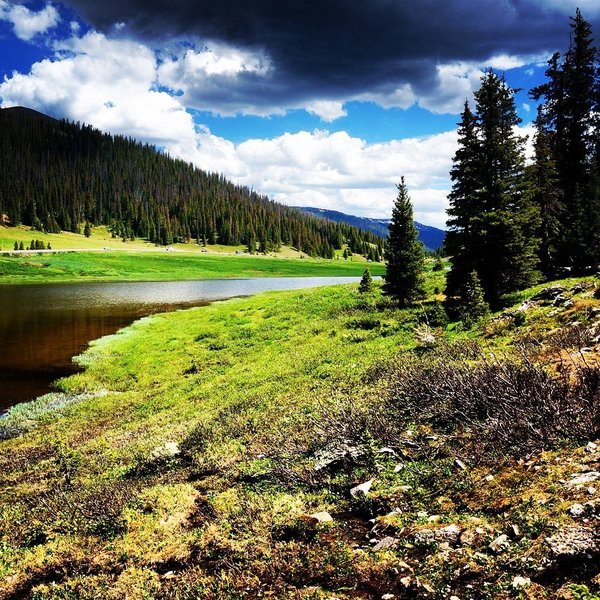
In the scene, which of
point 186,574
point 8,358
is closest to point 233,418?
point 186,574

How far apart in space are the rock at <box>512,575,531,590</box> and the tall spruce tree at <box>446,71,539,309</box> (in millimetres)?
22757

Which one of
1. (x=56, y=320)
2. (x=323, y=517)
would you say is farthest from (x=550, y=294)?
(x=56, y=320)

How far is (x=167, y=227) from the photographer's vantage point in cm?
19025

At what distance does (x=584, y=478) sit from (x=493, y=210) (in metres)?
23.1

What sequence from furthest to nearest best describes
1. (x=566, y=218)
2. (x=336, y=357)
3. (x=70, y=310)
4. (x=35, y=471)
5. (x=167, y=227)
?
(x=167, y=227) < (x=70, y=310) < (x=566, y=218) < (x=336, y=357) < (x=35, y=471)

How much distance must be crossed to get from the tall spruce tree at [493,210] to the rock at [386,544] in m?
21.8

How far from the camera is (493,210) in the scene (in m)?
26.4

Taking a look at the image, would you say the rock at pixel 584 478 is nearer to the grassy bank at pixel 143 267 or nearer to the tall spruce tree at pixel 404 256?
the tall spruce tree at pixel 404 256

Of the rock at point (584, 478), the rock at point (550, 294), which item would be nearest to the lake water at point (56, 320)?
the rock at point (584, 478)

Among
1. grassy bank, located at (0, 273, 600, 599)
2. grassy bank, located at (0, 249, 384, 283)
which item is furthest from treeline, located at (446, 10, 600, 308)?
grassy bank, located at (0, 249, 384, 283)

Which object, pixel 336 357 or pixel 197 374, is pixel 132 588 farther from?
pixel 197 374

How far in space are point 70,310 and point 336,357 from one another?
137 ft

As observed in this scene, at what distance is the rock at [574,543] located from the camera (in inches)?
189

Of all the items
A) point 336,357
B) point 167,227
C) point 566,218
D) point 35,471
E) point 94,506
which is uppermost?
point 167,227
